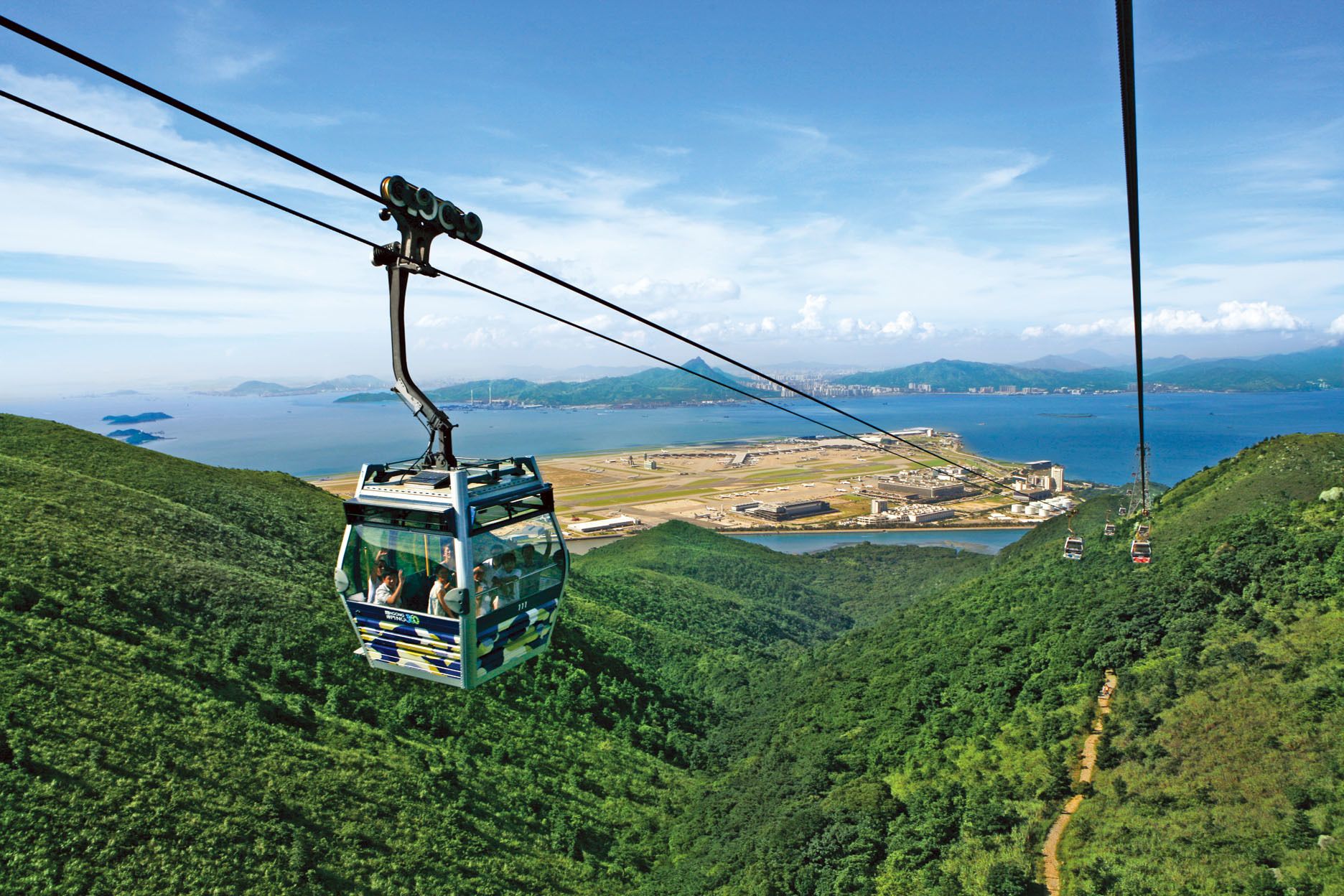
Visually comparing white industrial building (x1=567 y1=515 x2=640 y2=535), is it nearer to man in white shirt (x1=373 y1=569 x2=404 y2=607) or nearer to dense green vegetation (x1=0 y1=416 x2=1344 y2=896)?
dense green vegetation (x1=0 y1=416 x2=1344 y2=896)

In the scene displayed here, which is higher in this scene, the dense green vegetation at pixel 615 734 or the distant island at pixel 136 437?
the distant island at pixel 136 437

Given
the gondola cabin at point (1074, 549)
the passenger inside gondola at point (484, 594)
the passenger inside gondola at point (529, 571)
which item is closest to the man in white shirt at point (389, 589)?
the passenger inside gondola at point (484, 594)

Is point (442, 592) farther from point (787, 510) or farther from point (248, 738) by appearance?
point (787, 510)

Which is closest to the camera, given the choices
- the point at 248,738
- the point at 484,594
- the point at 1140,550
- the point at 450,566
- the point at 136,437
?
the point at 450,566

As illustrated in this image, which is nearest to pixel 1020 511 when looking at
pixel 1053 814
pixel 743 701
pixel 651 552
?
pixel 651 552

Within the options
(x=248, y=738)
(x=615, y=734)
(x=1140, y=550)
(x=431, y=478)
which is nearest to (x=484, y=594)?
(x=431, y=478)

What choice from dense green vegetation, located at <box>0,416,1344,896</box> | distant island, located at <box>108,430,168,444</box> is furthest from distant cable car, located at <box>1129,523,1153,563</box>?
distant island, located at <box>108,430,168,444</box>

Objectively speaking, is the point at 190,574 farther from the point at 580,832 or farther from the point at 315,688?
the point at 580,832

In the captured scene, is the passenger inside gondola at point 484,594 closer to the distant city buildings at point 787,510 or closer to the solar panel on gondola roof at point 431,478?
the solar panel on gondola roof at point 431,478
